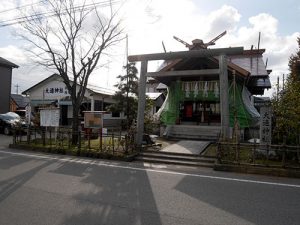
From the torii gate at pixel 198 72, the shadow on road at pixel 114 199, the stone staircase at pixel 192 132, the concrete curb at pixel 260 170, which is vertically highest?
the torii gate at pixel 198 72

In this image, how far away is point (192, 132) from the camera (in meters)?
17.6

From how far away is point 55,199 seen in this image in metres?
5.97

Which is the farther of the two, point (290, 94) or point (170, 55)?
point (170, 55)

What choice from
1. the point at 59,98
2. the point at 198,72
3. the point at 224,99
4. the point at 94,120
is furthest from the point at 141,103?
the point at 59,98

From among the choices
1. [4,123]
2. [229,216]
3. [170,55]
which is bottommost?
[229,216]

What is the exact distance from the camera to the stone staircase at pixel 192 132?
1697 centimetres

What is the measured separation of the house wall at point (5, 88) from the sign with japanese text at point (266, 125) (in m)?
27.5

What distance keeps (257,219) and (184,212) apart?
133cm

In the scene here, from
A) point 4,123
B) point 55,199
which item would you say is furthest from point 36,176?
point 4,123

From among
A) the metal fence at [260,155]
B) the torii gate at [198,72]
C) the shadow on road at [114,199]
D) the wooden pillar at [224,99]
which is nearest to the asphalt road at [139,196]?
the shadow on road at [114,199]

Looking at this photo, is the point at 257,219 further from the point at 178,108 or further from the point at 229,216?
the point at 178,108

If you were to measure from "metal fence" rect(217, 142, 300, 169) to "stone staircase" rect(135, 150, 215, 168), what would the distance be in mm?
592

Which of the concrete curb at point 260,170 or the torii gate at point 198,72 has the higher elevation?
the torii gate at point 198,72

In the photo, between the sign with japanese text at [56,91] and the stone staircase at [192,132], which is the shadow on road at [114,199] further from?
the sign with japanese text at [56,91]
